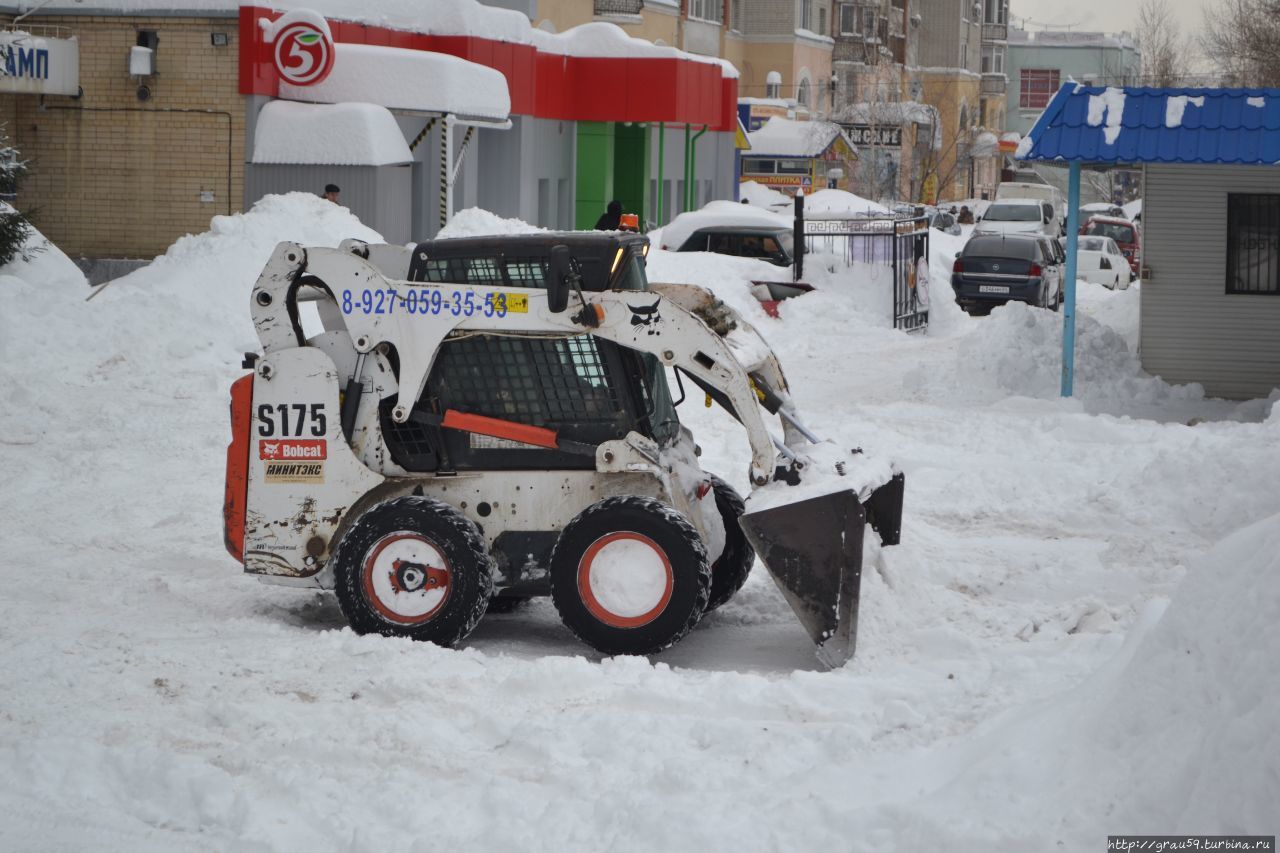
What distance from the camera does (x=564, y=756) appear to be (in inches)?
267

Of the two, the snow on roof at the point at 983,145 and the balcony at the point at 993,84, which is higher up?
the balcony at the point at 993,84

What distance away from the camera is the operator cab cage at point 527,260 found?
8836mm

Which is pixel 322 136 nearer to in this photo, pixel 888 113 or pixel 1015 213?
pixel 1015 213

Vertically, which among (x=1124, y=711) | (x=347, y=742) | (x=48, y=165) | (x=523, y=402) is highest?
(x=48, y=165)

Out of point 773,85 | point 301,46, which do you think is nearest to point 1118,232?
point 301,46

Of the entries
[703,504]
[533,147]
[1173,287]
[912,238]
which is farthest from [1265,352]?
[533,147]

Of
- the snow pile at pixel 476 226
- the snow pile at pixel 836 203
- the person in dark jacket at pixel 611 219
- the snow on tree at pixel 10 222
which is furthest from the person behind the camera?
the snow pile at pixel 836 203

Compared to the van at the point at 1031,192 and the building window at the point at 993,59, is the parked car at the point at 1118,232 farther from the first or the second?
the building window at the point at 993,59

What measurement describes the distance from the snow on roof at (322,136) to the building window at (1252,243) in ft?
38.8

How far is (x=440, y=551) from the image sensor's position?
8688 mm

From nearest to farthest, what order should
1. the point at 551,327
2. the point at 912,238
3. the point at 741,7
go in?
the point at 551,327 → the point at 912,238 → the point at 741,7

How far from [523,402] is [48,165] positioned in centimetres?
1829

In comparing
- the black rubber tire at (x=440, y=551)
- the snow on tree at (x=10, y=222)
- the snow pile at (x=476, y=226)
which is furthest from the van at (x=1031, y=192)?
the black rubber tire at (x=440, y=551)

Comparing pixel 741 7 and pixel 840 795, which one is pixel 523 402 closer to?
pixel 840 795
